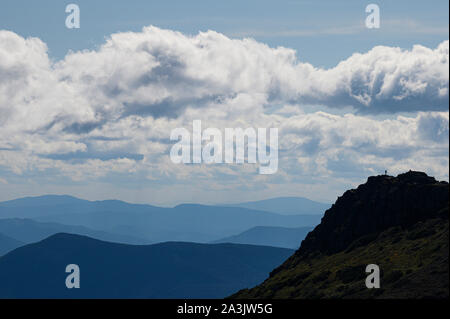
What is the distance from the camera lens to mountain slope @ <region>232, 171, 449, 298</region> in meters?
141

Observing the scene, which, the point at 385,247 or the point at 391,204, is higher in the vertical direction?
the point at 391,204

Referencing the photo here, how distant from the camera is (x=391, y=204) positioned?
612 feet

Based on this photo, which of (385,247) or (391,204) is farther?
(391,204)

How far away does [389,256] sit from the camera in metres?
162

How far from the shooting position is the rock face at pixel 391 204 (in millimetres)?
178250

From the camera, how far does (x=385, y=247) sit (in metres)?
171

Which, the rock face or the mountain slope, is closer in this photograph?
the mountain slope

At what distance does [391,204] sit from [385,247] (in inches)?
798

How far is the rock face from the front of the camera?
17825cm

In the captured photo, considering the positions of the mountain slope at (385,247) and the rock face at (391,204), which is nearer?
the mountain slope at (385,247)
